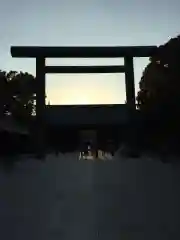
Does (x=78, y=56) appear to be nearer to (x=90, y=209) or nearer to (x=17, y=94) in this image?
(x=17, y=94)

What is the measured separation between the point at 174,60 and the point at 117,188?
19.6m

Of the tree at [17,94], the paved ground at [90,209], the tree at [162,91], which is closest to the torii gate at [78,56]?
the tree at [162,91]

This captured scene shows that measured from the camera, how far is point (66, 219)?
5926 millimetres

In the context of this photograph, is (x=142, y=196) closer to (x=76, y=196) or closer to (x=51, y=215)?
(x=76, y=196)

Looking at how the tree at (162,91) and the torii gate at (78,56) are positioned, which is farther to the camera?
the torii gate at (78,56)

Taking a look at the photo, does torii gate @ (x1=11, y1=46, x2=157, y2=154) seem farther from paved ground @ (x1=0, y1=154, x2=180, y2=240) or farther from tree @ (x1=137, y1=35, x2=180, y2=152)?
paved ground @ (x1=0, y1=154, x2=180, y2=240)

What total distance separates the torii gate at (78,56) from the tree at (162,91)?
3.94ft

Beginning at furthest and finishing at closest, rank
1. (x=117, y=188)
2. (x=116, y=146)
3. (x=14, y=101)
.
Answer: (x=14, y=101) < (x=116, y=146) < (x=117, y=188)

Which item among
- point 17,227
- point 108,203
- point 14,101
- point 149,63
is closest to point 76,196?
point 108,203

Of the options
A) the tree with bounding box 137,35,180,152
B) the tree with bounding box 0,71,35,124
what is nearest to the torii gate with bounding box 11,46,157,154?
the tree with bounding box 137,35,180,152

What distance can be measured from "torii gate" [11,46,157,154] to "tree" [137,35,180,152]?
1201 mm

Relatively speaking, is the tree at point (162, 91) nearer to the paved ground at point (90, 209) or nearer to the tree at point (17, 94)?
the tree at point (17, 94)

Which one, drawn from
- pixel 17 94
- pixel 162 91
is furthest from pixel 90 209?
pixel 17 94

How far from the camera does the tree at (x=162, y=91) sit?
23.6 meters
